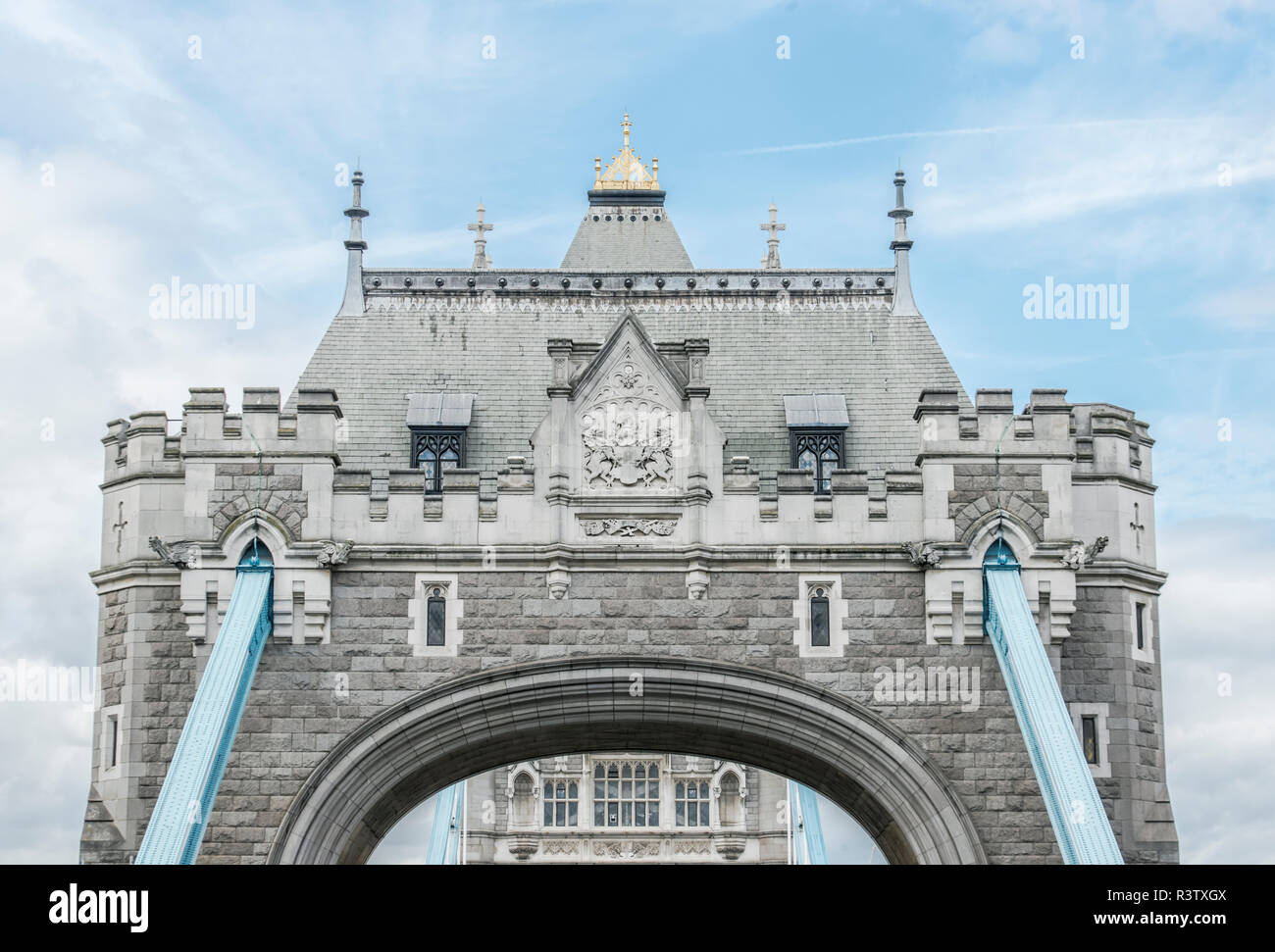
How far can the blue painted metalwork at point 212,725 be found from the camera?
2236 cm

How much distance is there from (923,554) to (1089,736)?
11.4 feet

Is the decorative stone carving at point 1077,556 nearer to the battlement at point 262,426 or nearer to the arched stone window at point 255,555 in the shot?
the battlement at point 262,426

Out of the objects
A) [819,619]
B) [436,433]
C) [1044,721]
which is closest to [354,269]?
[436,433]

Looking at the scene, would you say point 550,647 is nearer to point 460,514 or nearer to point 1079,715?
point 460,514

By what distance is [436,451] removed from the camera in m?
29.6

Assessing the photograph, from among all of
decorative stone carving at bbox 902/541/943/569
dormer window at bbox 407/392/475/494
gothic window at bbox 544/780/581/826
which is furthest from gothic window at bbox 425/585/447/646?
gothic window at bbox 544/780/581/826

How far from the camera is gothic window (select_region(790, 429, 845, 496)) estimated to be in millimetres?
29344

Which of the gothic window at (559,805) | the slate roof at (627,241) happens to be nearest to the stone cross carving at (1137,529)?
the slate roof at (627,241)

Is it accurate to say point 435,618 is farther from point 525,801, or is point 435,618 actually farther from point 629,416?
point 525,801

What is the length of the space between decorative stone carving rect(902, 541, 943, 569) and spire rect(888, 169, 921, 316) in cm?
722

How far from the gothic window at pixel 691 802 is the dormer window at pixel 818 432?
30822mm

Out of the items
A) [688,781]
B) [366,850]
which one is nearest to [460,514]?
[366,850]
